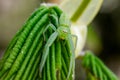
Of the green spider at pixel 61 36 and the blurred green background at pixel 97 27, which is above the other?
the blurred green background at pixel 97 27

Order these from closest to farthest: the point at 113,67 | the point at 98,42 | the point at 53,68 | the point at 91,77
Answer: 1. the point at 53,68
2. the point at 91,77
3. the point at 98,42
4. the point at 113,67

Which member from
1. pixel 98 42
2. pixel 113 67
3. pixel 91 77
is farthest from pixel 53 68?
pixel 113 67

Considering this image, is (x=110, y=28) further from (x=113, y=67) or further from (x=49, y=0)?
(x=49, y=0)

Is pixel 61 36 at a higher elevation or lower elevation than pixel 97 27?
lower

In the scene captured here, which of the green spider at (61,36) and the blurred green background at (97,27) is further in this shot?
the blurred green background at (97,27)

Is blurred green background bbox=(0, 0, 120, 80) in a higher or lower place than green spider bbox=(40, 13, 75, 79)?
higher

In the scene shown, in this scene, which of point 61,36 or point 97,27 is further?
point 97,27

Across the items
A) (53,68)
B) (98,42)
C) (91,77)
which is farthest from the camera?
(98,42)

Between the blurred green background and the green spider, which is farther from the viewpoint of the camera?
the blurred green background
